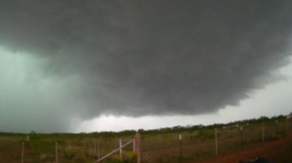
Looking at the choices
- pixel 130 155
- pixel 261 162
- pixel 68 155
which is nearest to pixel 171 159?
pixel 130 155

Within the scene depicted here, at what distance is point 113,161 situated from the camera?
23141 millimetres

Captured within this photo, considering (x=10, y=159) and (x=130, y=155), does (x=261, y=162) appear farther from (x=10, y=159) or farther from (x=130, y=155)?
(x=10, y=159)

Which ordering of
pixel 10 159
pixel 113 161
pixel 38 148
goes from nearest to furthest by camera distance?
1. pixel 113 161
2. pixel 10 159
3. pixel 38 148

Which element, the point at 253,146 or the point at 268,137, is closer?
the point at 253,146

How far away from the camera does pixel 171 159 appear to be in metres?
27.4

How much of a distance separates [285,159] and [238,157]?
3949 millimetres

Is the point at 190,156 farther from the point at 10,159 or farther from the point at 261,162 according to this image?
the point at 261,162

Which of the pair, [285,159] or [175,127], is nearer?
[285,159]

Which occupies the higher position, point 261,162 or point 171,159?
point 261,162

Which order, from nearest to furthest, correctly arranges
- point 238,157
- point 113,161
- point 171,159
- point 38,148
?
point 113,161 → point 238,157 → point 171,159 → point 38,148

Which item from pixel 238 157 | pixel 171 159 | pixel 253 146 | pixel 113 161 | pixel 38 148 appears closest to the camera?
pixel 113 161

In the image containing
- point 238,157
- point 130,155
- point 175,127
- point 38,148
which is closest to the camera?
point 130,155

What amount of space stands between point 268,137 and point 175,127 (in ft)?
246

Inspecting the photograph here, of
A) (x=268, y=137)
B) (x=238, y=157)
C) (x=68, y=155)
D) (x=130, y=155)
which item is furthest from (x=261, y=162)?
(x=268, y=137)
